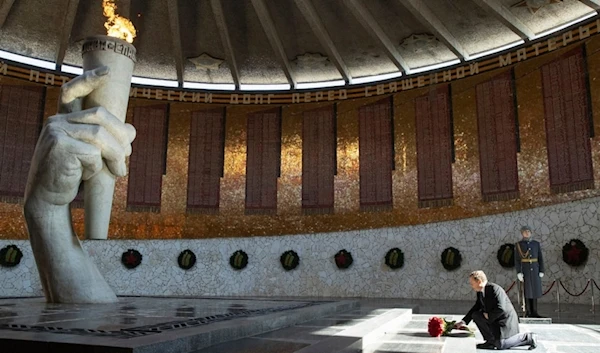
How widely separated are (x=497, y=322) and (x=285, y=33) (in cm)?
1124

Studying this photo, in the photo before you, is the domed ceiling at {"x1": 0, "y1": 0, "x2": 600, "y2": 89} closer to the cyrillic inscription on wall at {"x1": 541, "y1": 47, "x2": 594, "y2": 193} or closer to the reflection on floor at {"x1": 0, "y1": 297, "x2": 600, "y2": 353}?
the cyrillic inscription on wall at {"x1": 541, "y1": 47, "x2": 594, "y2": 193}

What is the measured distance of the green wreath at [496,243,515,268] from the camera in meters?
11.0

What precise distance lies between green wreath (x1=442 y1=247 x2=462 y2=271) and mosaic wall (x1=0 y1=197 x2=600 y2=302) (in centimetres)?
16

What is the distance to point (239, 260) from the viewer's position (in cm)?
1355

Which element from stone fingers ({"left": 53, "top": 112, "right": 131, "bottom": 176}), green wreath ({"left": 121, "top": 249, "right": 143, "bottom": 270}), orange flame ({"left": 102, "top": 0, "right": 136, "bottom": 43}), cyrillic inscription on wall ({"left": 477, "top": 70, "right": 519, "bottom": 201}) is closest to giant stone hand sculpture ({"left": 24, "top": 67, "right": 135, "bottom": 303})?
stone fingers ({"left": 53, "top": 112, "right": 131, "bottom": 176})

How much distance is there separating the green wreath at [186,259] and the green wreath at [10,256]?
3.70 m

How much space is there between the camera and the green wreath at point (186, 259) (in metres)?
13.5

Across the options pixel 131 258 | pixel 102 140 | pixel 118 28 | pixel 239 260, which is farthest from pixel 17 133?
pixel 102 140

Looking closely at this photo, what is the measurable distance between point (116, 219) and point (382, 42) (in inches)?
328

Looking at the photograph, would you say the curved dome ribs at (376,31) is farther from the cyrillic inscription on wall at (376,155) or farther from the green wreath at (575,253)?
the green wreath at (575,253)

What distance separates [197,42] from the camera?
1490cm

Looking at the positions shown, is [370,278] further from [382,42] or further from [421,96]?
[382,42]

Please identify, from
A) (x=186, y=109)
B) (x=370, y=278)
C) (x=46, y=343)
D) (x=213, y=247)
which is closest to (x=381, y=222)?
(x=370, y=278)

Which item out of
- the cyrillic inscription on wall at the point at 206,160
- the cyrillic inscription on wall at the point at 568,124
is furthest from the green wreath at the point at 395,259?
the cyrillic inscription on wall at the point at 206,160
